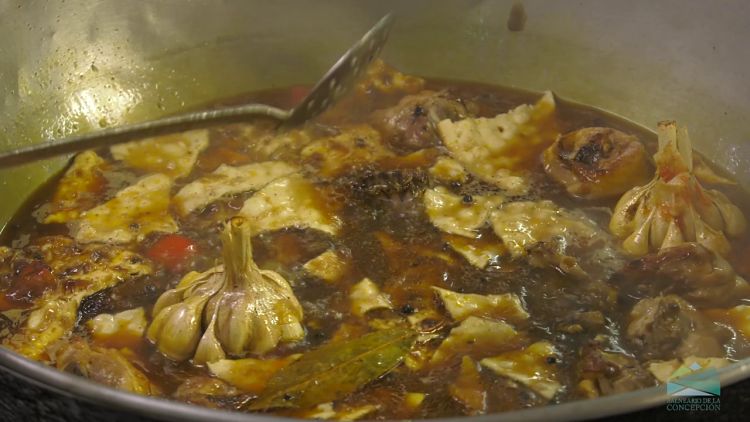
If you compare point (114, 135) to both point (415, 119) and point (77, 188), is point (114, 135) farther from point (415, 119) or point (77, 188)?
point (415, 119)

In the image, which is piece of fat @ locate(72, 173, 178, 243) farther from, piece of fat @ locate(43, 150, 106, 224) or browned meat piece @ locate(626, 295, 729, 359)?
browned meat piece @ locate(626, 295, 729, 359)

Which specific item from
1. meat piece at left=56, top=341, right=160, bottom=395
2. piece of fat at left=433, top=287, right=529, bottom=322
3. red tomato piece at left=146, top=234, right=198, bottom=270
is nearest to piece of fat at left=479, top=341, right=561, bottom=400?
piece of fat at left=433, top=287, right=529, bottom=322

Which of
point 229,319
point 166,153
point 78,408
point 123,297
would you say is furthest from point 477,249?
point 78,408

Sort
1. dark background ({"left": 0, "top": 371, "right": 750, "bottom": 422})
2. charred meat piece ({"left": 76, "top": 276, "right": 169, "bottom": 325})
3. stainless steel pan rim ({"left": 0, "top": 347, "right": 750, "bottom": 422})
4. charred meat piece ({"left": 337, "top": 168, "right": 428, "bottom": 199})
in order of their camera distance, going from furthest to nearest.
Answer: charred meat piece ({"left": 337, "top": 168, "right": 428, "bottom": 199}) → charred meat piece ({"left": 76, "top": 276, "right": 169, "bottom": 325}) → dark background ({"left": 0, "top": 371, "right": 750, "bottom": 422}) → stainless steel pan rim ({"left": 0, "top": 347, "right": 750, "bottom": 422})

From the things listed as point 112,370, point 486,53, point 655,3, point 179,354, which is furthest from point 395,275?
point 655,3

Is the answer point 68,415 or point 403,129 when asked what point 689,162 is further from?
point 68,415

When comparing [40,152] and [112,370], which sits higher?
[40,152]

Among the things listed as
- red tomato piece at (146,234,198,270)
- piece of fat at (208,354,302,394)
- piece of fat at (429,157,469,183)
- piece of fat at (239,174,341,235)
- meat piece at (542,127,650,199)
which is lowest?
piece of fat at (208,354,302,394)

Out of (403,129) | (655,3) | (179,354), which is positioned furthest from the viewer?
(655,3)
